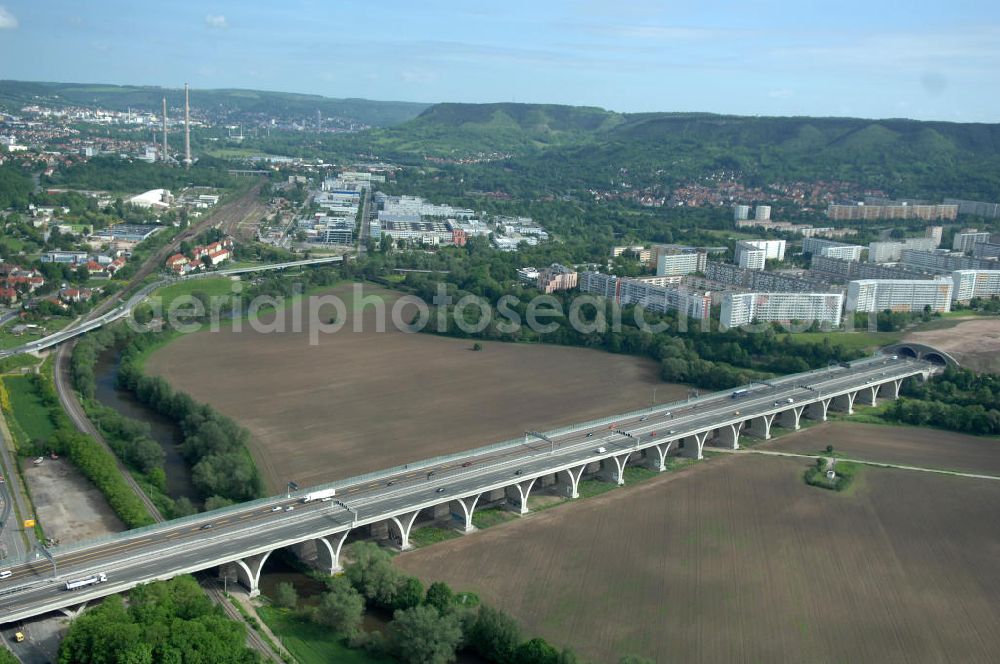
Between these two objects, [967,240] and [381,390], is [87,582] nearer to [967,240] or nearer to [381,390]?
[381,390]

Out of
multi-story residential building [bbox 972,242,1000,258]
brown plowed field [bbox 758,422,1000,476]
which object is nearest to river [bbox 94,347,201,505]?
brown plowed field [bbox 758,422,1000,476]

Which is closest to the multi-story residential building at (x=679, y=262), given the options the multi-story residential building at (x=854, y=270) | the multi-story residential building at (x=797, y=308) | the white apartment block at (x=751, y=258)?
the white apartment block at (x=751, y=258)

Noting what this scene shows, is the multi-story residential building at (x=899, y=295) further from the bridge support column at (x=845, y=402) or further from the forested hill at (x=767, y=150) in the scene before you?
the forested hill at (x=767, y=150)

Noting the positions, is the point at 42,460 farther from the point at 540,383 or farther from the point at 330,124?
the point at 330,124

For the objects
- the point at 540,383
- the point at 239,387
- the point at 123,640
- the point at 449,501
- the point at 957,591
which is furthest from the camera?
the point at 540,383

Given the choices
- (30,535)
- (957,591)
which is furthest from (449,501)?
(957,591)

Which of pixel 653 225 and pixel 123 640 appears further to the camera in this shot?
pixel 653 225

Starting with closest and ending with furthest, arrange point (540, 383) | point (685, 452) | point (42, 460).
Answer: point (42, 460), point (685, 452), point (540, 383)

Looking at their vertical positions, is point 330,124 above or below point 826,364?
above
